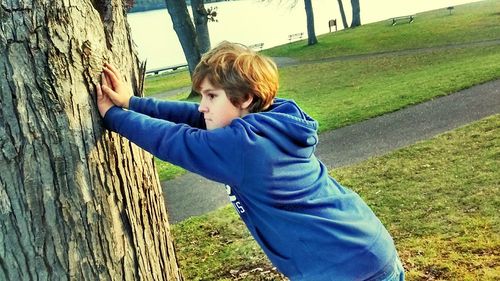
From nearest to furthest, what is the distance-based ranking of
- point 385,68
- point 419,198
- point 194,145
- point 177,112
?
point 194,145
point 177,112
point 419,198
point 385,68

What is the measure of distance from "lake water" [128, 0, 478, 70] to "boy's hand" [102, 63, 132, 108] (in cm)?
3390

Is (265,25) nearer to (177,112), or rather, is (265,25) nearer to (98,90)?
(177,112)

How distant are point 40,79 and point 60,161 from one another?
31cm

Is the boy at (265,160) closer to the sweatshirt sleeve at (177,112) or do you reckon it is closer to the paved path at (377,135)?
the sweatshirt sleeve at (177,112)

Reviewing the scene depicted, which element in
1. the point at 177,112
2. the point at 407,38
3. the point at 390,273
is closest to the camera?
the point at 390,273

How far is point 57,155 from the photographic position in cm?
236

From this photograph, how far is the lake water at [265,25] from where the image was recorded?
4159 cm

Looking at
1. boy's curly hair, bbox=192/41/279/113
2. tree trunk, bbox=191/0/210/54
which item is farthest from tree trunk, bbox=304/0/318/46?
boy's curly hair, bbox=192/41/279/113

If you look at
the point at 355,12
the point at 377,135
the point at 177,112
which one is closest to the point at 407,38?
the point at 355,12

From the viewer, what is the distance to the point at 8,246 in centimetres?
237

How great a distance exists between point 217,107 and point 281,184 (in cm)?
41

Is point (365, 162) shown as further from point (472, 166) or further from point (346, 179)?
point (472, 166)

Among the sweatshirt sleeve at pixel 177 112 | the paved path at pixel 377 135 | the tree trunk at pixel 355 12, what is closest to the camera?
the sweatshirt sleeve at pixel 177 112

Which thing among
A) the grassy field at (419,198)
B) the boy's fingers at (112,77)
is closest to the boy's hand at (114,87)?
the boy's fingers at (112,77)
